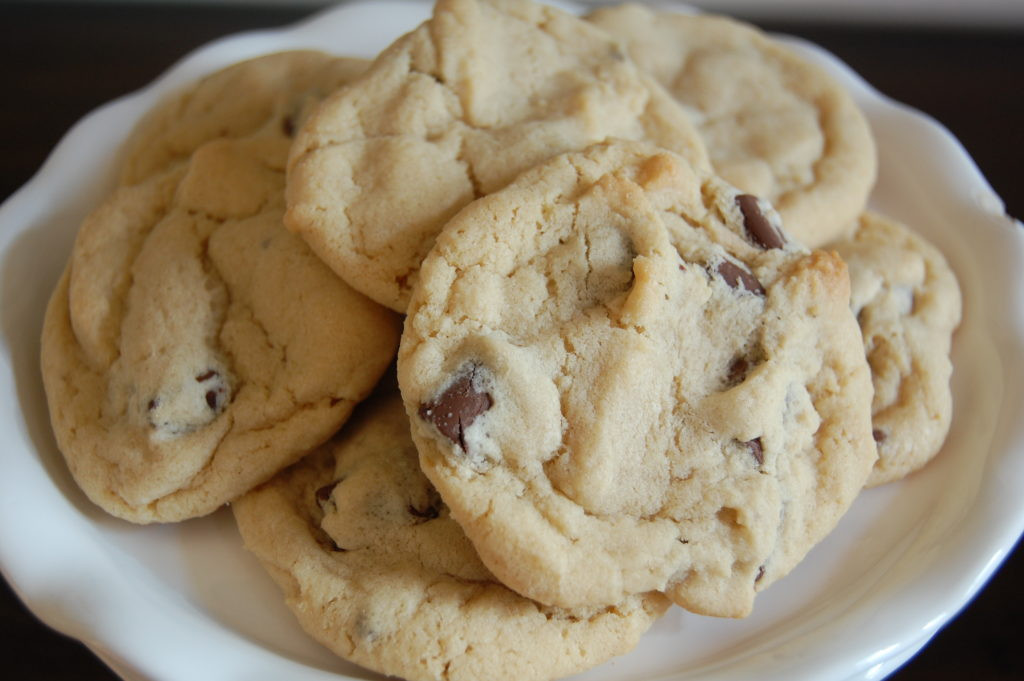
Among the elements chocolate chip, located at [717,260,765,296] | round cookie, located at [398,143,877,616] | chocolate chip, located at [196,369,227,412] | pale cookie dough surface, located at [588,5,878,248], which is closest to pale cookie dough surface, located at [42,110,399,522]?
chocolate chip, located at [196,369,227,412]

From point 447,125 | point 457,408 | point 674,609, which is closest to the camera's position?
point 457,408

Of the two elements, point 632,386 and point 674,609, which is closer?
point 632,386

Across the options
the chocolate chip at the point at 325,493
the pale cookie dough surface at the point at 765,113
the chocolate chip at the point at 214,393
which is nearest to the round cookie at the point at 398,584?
the chocolate chip at the point at 325,493

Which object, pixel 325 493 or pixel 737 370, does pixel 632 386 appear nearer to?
pixel 737 370

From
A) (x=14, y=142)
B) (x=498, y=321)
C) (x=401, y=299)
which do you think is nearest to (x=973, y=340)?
(x=498, y=321)

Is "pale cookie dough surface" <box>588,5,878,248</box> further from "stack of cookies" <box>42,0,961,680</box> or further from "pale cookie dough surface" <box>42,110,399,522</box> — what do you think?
"pale cookie dough surface" <box>42,110,399,522</box>

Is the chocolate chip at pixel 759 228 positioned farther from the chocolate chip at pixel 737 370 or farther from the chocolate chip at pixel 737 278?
the chocolate chip at pixel 737 370

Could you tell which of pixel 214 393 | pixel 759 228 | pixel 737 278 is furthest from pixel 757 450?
pixel 214 393
